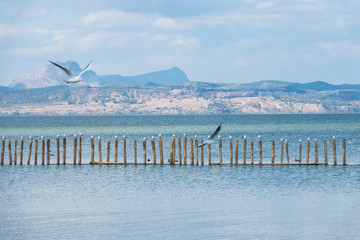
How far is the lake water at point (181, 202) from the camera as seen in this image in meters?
26.2

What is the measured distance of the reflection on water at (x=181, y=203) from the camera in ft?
86.1

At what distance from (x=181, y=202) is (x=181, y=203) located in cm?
34

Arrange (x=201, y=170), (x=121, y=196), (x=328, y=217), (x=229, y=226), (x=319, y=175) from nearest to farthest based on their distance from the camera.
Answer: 1. (x=229, y=226)
2. (x=328, y=217)
3. (x=121, y=196)
4. (x=319, y=175)
5. (x=201, y=170)

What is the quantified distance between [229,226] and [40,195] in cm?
1423

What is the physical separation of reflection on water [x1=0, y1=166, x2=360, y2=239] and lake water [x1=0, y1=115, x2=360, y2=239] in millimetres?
44

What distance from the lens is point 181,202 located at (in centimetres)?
3350

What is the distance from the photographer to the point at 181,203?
109 feet

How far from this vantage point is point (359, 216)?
1138 inches

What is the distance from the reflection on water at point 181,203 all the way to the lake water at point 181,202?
44mm

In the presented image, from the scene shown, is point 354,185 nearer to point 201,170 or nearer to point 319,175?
point 319,175

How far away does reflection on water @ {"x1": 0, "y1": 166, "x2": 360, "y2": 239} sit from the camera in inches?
1033

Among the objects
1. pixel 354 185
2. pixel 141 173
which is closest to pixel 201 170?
pixel 141 173

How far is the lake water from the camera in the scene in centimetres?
2623

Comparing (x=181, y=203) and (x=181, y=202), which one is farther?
(x=181, y=202)
